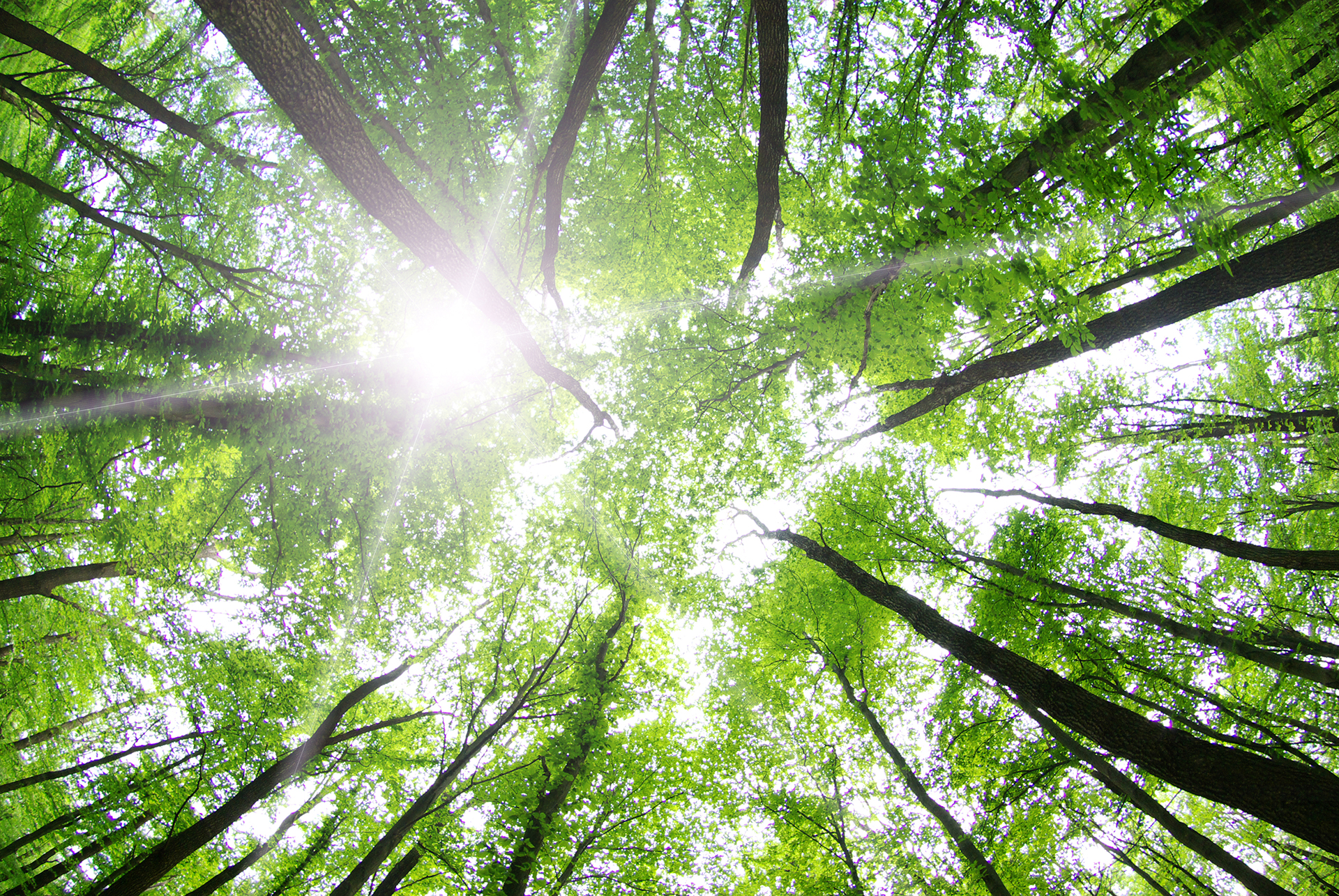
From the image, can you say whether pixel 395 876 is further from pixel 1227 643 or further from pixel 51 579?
pixel 1227 643

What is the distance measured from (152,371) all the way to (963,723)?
11.8 metres

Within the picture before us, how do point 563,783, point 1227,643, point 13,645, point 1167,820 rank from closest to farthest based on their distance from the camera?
1. point 1227,643
2. point 1167,820
3. point 13,645
4. point 563,783

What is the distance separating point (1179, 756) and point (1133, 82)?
14.8 ft

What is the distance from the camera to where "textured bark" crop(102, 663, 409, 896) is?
519 cm

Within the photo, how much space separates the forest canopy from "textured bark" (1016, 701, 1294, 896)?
0.05m

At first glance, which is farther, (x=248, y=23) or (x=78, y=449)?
(x=78, y=449)

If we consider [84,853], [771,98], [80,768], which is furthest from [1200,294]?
[84,853]

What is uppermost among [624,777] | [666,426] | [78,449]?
[666,426]

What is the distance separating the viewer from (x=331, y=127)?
3.45m

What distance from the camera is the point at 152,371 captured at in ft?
13.9

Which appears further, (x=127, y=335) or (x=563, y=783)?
(x=563, y=783)

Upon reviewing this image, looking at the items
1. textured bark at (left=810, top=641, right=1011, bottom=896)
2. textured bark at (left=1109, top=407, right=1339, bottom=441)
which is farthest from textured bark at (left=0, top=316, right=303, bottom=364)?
textured bark at (left=1109, top=407, right=1339, bottom=441)

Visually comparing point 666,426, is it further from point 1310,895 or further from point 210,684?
point 1310,895

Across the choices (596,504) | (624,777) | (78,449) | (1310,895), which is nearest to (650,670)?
(624,777)
